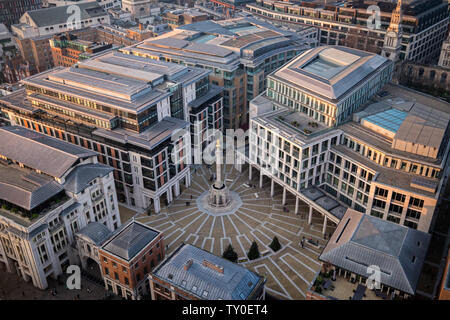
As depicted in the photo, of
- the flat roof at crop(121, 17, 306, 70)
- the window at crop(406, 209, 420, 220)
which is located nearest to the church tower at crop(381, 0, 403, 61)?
the flat roof at crop(121, 17, 306, 70)

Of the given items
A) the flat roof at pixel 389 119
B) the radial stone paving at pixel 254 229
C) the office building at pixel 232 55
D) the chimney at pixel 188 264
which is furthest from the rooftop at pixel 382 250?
the office building at pixel 232 55

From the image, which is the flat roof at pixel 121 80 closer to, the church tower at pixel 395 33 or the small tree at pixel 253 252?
the small tree at pixel 253 252

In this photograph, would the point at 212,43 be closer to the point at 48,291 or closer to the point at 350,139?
the point at 350,139

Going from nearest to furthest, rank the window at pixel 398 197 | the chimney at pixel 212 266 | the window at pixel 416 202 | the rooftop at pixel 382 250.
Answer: the rooftop at pixel 382 250, the chimney at pixel 212 266, the window at pixel 416 202, the window at pixel 398 197

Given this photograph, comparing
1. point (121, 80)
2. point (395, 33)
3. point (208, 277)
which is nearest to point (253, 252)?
point (208, 277)

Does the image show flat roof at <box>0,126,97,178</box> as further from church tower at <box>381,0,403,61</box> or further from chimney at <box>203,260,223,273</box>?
church tower at <box>381,0,403,61</box>

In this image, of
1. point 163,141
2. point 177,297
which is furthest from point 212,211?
point 177,297

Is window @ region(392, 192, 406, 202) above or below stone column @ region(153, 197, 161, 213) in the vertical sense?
above
